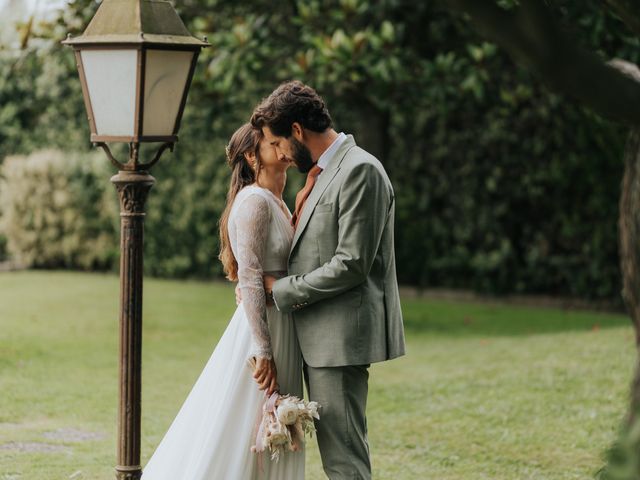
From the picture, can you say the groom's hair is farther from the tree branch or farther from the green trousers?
the tree branch

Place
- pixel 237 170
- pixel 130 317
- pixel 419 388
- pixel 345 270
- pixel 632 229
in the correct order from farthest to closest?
1. pixel 419 388
2. pixel 130 317
3. pixel 237 170
4. pixel 345 270
5. pixel 632 229

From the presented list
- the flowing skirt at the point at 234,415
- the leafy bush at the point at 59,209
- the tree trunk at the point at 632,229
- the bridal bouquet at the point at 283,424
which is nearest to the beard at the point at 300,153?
the flowing skirt at the point at 234,415

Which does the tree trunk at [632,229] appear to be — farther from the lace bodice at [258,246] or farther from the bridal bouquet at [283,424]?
the lace bodice at [258,246]

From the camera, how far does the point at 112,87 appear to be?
503cm

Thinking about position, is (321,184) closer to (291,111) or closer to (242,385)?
(291,111)

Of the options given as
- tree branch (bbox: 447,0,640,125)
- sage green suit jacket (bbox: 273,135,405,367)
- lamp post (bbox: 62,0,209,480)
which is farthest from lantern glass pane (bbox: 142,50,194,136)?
tree branch (bbox: 447,0,640,125)

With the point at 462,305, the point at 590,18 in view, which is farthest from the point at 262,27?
the point at 462,305

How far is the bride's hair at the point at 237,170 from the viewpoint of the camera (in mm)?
4922

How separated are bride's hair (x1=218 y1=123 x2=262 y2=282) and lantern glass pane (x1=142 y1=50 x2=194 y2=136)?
348 millimetres

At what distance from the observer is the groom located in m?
4.61

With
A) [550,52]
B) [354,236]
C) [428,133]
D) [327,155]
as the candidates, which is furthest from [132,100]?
[428,133]

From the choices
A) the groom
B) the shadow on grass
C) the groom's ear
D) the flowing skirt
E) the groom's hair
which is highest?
the groom's hair

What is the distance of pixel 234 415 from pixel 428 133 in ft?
36.0

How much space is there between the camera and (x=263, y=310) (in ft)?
15.8
